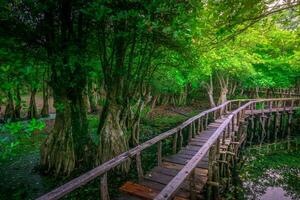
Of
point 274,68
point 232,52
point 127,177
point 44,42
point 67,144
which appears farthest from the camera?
point 274,68

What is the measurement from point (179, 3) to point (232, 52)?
14270 millimetres

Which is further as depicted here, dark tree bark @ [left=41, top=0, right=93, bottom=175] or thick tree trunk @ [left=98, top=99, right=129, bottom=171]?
thick tree trunk @ [left=98, top=99, right=129, bottom=171]

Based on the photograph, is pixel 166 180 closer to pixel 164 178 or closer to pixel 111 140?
pixel 164 178

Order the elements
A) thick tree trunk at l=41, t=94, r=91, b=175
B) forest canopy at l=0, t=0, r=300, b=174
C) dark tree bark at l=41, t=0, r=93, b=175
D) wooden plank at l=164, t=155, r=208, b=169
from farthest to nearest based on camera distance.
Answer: thick tree trunk at l=41, t=94, r=91, b=175, wooden plank at l=164, t=155, r=208, b=169, dark tree bark at l=41, t=0, r=93, b=175, forest canopy at l=0, t=0, r=300, b=174

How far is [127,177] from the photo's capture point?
9008mm

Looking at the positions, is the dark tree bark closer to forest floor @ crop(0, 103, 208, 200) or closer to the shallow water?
forest floor @ crop(0, 103, 208, 200)

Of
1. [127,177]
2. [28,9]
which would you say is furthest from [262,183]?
[28,9]

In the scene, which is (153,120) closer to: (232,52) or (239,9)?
(232,52)

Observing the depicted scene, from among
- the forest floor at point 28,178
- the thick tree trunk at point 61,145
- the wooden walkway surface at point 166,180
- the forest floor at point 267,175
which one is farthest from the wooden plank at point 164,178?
the thick tree trunk at point 61,145

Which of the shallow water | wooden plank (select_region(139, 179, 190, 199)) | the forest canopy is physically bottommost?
the shallow water

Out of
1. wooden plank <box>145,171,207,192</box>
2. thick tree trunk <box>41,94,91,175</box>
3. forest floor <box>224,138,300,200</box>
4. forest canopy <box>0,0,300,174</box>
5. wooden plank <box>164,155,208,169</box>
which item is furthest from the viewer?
forest floor <box>224,138,300,200</box>

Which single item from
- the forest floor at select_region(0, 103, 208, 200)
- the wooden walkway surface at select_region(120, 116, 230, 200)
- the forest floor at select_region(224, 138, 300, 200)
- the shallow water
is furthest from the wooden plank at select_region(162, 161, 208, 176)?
the shallow water

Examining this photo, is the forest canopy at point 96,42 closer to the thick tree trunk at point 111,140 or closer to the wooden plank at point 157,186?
the thick tree trunk at point 111,140

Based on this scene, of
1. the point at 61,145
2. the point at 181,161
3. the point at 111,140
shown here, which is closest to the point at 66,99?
the point at 61,145
